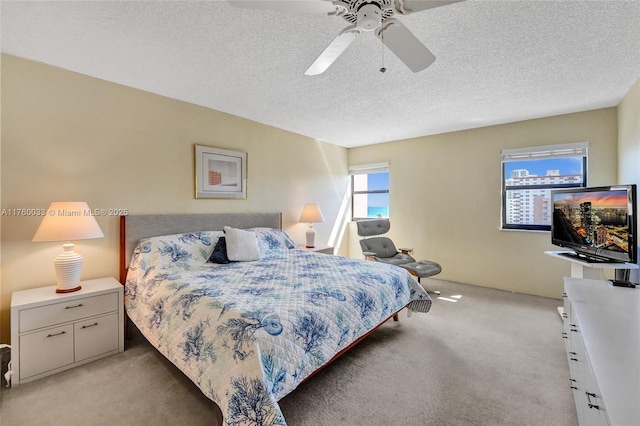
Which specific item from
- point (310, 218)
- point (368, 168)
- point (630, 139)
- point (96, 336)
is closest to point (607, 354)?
point (630, 139)

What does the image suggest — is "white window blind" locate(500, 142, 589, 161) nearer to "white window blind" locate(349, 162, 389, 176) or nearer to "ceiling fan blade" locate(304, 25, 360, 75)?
"white window blind" locate(349, 162, 389, 176)

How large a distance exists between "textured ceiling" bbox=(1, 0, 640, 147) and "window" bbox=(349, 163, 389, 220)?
77.0 inches

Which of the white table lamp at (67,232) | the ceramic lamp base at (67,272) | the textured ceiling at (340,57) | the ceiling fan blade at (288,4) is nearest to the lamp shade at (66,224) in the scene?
the white table lamp at (67,232)

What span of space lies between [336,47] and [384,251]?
124 inches

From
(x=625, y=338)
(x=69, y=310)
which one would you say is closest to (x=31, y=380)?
(x=69, y=310)

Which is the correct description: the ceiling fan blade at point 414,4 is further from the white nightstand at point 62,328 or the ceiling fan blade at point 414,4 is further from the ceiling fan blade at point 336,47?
the white nightstand at point 62,328

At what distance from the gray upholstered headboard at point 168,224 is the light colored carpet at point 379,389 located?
3.00 feet

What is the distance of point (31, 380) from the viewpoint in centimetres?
194

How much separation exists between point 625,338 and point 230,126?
386cm

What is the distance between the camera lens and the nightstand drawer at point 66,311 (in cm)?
194

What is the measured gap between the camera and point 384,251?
424 centimetres

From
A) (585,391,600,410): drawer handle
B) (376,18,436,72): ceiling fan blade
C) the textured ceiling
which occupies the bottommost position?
(585,391,600,410): drawer handle

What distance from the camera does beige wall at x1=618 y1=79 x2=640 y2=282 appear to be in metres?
2.53

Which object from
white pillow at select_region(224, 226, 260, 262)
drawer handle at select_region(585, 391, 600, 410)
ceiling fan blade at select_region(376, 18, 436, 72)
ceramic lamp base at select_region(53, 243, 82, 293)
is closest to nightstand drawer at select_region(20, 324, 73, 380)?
ceramic lamp base at select_region(53, 243, 82, 293)
